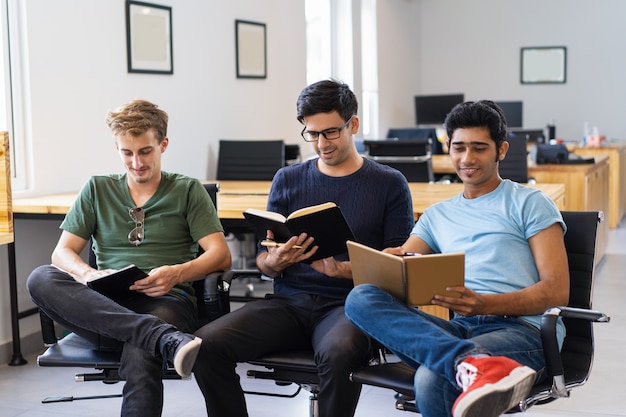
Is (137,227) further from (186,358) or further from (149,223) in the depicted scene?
(186,358)

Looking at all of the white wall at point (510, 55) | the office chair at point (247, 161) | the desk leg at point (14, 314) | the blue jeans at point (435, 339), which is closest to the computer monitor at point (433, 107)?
the white wall at point (510, 55)

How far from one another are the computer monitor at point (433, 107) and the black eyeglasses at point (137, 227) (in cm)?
830

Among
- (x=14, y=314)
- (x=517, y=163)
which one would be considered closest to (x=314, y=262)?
(x=14, y=314)

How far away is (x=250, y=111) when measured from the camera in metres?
6.26

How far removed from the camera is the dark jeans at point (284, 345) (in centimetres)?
225

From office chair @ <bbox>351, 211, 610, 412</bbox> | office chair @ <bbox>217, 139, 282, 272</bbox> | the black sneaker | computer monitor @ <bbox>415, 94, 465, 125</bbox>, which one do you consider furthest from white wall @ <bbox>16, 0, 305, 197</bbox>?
computer monitor @ <bbox>415, 94, 465, 125</bbox>

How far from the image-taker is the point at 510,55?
11.3 metres

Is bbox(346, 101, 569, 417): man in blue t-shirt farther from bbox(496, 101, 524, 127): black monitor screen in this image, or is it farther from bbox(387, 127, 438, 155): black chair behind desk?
bbox(496, 101, 524, 127): black monitor screen

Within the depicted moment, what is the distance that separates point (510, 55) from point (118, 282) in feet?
31.6

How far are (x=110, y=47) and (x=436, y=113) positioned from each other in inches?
266

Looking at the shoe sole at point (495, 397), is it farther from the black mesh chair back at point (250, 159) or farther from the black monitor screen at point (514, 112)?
the black monitor screen at point (514, 112)

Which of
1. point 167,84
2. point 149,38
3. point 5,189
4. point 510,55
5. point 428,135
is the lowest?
point 5,189

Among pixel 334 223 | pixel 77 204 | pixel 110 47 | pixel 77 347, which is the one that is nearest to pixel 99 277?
pixel 77 347

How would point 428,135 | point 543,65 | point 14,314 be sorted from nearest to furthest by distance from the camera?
point 14,314
point 428,135
point 543,65
